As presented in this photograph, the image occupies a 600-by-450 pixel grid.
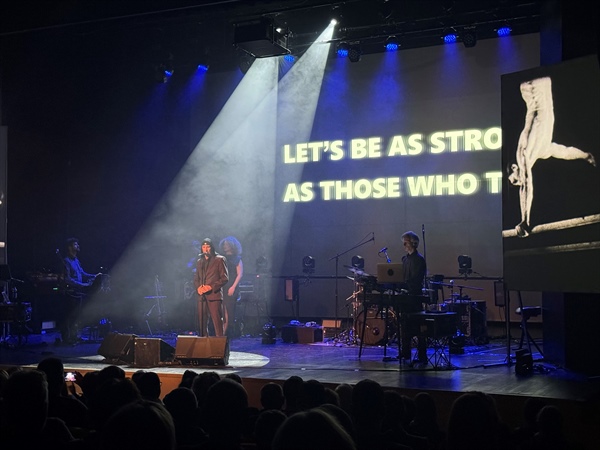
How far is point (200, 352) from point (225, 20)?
7097 millimetres

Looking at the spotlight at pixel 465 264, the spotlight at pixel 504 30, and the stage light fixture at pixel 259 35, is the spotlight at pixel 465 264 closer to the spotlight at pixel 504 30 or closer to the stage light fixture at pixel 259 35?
the spotlight at pixel 504 30

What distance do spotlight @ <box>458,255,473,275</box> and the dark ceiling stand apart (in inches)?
172

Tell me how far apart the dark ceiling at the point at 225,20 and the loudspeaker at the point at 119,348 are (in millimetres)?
4474

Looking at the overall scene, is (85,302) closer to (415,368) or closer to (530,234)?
(415,368)

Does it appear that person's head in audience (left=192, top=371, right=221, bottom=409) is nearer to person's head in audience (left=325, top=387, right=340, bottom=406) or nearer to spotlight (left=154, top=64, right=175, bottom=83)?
person's head in audience (left=325, top=387, right=340, bottom=406)

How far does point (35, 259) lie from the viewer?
15.3 metres

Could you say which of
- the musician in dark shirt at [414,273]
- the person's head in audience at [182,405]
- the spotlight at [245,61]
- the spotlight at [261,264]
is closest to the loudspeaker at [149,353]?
the musician in dark shirt at [414,273]

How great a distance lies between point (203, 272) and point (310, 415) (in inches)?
372

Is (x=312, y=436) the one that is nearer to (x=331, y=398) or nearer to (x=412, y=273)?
(x=331, y=398)

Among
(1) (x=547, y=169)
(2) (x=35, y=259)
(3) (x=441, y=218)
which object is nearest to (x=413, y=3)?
(3) (x=441, y=218)

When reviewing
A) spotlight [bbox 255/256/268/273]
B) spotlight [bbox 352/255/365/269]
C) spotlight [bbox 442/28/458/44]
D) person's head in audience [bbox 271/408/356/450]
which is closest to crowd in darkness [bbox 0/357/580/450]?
person's head in audience [bbox 271/408/356/450]

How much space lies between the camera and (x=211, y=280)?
11.0 meters

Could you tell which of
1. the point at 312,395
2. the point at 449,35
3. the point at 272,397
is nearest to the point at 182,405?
the point at 272,397

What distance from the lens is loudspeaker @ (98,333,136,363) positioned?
30.9ft
